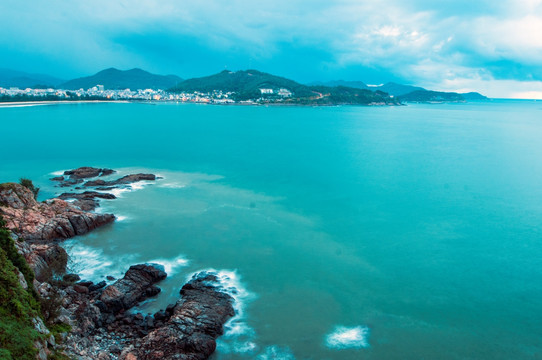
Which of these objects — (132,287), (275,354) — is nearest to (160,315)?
(132,287)

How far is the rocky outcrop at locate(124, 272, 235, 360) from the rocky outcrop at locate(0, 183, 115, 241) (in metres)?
7.32

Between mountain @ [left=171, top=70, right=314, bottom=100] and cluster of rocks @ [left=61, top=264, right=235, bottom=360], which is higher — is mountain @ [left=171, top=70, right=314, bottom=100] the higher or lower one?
the higher one

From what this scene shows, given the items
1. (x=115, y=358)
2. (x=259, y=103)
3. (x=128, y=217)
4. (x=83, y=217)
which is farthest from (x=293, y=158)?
(x=259, y=103)

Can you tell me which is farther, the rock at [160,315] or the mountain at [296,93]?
the mountain at [296,93]

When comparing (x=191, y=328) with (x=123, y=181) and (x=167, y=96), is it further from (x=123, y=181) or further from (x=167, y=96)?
(x=167, y=96)

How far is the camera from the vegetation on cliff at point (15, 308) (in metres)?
6.43

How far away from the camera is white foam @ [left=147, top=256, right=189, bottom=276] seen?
14391 mm

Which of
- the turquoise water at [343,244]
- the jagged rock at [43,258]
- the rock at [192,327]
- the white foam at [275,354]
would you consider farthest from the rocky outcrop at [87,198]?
the white foam at [275,354]

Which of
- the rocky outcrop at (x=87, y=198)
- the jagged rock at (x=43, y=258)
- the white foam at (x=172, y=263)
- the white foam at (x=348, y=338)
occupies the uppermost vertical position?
the jagged rock at (x=43, y=258)

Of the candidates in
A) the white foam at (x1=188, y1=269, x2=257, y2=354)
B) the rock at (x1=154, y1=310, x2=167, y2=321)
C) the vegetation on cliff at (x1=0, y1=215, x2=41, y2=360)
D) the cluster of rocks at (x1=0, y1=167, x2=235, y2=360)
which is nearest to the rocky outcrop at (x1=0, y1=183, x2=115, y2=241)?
the cluster of rocks at (x1=0, y1=167, x2=235, y2=360)

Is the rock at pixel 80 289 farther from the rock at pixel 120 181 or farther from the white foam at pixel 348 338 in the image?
the rock at pixel 120 181

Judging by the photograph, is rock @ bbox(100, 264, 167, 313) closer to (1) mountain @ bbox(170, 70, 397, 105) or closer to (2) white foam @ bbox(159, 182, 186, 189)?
(2) white foam @ bbox(159, 182, 186, 189)

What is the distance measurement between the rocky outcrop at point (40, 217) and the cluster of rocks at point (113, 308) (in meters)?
0.04

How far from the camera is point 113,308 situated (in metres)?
11.3
